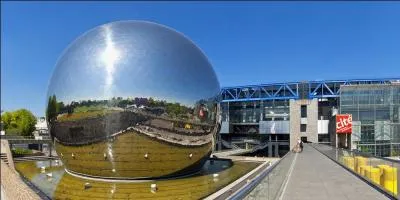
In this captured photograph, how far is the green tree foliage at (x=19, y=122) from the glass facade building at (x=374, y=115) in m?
54.2

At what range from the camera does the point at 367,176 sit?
1286cm

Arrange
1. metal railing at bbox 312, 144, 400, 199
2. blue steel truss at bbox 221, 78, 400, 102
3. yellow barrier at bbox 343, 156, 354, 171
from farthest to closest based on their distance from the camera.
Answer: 1. blue steel truss at bbox 221, 78, 400, 102
2. yellow barrier at bbox 343, 156, 354, 171
3. metal railing at bbox 312, 144, 400, 199

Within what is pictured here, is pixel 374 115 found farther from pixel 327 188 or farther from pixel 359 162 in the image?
pixel 327 188

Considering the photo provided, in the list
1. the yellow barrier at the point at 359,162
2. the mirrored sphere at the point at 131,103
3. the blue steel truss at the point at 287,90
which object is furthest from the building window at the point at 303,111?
the yellow barrier at the point at 359,162

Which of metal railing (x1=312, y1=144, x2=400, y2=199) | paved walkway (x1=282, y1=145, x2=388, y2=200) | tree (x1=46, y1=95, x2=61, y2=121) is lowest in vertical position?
paved walkway (x1=282, y1=145, x2=388, y2=200)

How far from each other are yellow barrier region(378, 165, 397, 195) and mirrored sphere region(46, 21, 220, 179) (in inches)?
346

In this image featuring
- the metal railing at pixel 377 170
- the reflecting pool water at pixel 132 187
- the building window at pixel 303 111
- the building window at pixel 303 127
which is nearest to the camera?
the metal railing at pixel 377 170

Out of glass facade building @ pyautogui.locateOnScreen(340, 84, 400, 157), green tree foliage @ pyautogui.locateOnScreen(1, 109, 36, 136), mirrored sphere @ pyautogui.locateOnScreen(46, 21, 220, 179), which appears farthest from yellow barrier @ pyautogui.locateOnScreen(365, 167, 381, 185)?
green tree foliage @ pyautogui.locateOnScreen(1, 109, 36, 136)

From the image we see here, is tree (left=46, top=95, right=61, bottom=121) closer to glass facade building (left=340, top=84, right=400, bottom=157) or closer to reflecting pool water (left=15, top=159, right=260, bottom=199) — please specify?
reflecting pool water (left=15, top=159, right=260, bottom=199)

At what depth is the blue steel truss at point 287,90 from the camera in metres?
69.4

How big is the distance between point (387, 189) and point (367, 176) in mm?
2709

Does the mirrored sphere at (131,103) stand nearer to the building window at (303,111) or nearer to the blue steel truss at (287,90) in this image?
the building window at (303,111)

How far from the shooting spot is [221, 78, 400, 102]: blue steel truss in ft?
228

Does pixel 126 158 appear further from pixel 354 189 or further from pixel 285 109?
pixel 285 109
